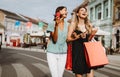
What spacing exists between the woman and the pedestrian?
0.14m

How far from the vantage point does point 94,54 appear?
5.88 metres

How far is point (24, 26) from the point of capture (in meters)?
93.4

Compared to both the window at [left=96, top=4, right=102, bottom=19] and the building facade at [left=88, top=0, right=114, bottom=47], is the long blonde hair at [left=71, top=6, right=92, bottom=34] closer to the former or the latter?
the building facade at [left=88, top=0, right=114, bottom=47]

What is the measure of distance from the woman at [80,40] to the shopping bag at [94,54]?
0.12 metres

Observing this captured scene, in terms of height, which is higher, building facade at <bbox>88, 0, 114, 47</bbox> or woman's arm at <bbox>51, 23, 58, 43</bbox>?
building facade at <bbox>88, 0, 114, 47</bbox>

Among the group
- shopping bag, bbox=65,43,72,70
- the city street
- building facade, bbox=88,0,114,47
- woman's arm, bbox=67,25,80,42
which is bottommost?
the city street

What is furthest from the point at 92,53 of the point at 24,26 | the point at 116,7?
the point at 24,26

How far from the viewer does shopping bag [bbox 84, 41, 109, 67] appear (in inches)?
229

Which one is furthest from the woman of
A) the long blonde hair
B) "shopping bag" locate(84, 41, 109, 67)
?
"shopping bag" locate(84, 41, 109, 67)

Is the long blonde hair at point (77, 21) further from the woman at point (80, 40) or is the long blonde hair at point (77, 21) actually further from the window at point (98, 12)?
the window at point (98, 12)

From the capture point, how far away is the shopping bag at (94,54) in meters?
5.83

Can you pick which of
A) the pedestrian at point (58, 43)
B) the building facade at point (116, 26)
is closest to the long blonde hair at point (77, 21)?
the pedestrian at point (58, 43)

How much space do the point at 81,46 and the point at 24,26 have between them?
289 feet

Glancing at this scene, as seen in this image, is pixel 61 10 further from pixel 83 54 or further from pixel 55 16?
pixel 83 54
